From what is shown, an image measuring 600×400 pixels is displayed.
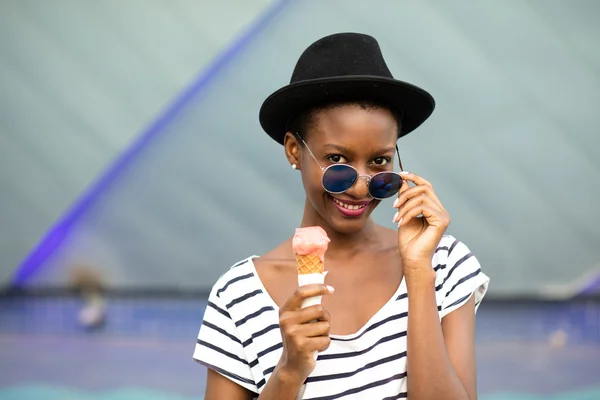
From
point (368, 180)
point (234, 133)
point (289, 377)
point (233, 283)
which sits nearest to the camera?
point (289, 377)

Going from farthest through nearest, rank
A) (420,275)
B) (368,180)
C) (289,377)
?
1. (368,180)
2. (420,275)
3. (289,377)

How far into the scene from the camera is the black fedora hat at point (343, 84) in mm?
2012

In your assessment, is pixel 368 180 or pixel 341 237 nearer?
pixel 368 180

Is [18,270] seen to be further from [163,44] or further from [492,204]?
[492,204]

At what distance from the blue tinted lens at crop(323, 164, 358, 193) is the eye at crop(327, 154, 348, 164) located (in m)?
0.06

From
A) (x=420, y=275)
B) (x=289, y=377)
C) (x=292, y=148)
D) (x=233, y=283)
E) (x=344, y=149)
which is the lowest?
(x=289, y=377)

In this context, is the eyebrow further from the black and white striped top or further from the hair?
the black and white striped top

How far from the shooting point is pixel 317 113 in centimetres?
208

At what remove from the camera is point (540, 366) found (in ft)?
20.3

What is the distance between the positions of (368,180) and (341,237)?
281 mm

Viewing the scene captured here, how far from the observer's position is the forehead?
2.00 m

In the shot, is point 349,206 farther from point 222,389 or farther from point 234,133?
point 234,133

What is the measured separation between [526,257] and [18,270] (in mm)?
4989

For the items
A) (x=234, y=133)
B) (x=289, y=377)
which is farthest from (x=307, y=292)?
(x=234, y=133)
